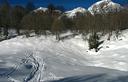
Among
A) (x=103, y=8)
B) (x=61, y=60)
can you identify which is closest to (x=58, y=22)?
(x=103, y=8)

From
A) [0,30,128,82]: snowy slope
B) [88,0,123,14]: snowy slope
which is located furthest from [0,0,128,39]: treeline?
[0,30,128,82]: snowy slope

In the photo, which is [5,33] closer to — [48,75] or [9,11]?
[9,11]

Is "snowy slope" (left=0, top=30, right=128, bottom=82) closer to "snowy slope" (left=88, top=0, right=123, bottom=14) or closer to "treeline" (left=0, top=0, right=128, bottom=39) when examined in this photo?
"treeline" (left=0, top=0, right=128, bottom=39)

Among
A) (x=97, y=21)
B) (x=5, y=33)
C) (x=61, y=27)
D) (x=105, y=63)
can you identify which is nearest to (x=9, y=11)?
(x=5, y=33)

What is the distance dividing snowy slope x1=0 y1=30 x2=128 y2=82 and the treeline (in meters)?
2.20

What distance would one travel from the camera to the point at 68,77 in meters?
12.8

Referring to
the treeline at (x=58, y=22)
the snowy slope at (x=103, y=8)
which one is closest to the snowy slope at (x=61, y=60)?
the treeline at (x=58, y=22)

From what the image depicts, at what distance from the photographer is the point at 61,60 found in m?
22.0

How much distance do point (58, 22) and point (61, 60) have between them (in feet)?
69.5

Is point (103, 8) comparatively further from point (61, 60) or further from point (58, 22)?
point (61, 60)

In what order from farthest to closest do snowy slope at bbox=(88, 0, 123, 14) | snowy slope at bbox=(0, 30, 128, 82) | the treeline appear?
snowy slope at bbox=(88, 0, 123, 14)
the treeline
snowy slope at bbox=(0, 30, 128, 82)

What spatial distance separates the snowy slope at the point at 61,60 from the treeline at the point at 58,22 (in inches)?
86.8

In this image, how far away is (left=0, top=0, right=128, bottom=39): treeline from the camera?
37688mm

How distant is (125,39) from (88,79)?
72.7ft
